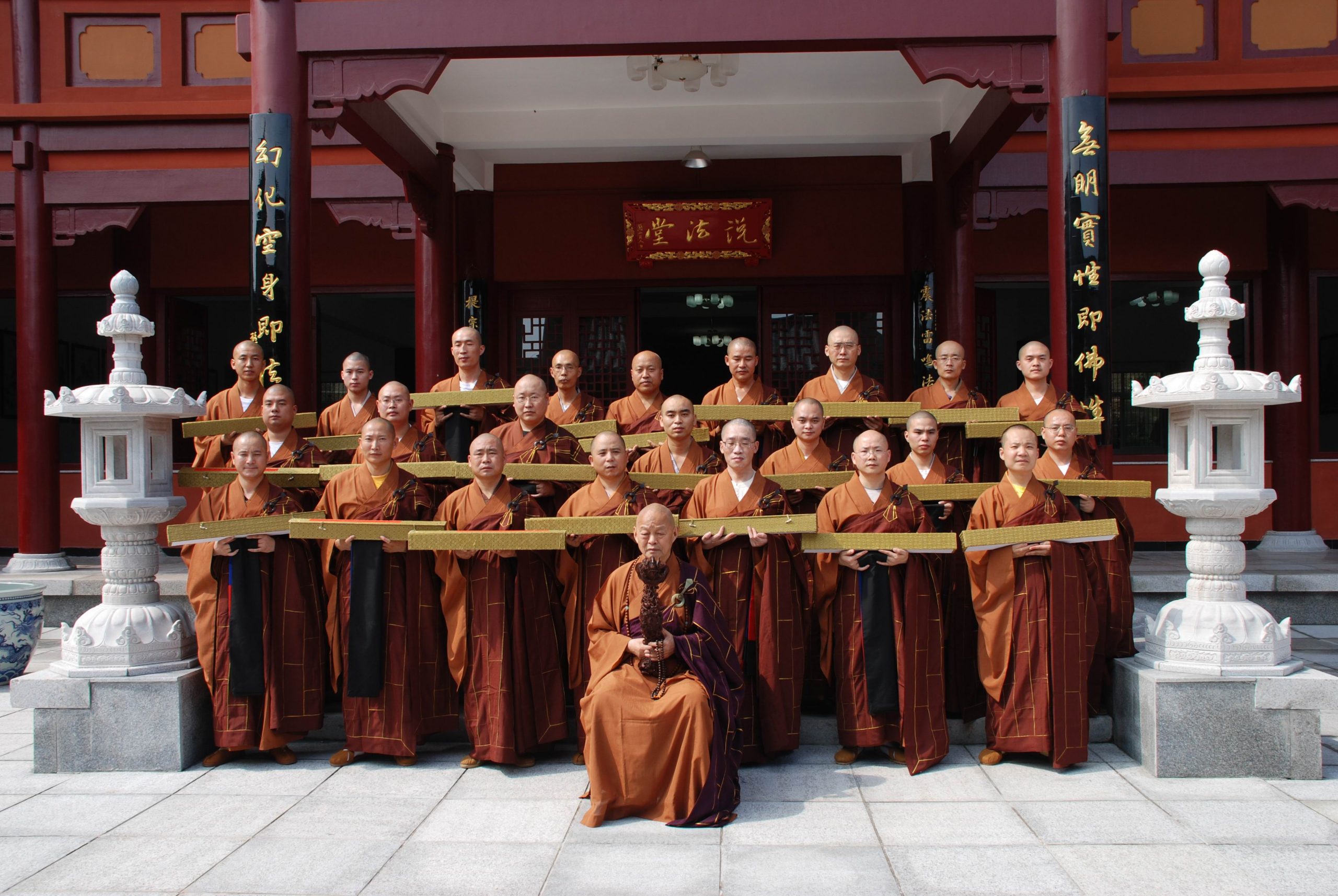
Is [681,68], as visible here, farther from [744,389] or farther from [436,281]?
[744,389]

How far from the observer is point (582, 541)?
483cm

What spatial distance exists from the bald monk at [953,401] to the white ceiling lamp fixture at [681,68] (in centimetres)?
341

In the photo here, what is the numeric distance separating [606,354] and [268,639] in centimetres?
576

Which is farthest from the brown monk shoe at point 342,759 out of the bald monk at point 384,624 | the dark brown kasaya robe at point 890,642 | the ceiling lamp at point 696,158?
the ceiling lamp at point 696,158

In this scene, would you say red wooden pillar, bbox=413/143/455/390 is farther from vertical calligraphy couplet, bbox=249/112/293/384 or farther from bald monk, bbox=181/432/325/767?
bald monk, bbox=181/432/325/767

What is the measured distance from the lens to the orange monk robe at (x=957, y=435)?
5.81 m

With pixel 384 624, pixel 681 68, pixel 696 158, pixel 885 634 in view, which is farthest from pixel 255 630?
pixel 696 158

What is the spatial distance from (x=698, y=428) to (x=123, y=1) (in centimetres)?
689

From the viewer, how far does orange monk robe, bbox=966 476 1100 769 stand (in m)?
4.50

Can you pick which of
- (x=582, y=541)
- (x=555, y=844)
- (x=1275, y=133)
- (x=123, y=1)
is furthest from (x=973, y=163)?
(x=123, y=1)

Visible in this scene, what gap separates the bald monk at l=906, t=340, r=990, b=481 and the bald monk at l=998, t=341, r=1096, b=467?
248 mm

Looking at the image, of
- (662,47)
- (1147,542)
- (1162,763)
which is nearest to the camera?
(1162,763)

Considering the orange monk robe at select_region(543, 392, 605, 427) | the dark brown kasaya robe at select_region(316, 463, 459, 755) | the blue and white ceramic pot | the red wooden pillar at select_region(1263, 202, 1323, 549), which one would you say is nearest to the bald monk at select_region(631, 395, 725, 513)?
the orange monk robe at select_region(543, 392, 605, 427)

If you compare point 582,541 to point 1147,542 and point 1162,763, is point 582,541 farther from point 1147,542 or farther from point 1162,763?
point 1147,542
